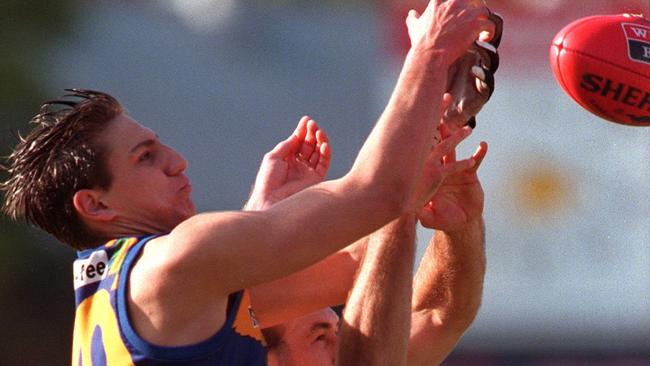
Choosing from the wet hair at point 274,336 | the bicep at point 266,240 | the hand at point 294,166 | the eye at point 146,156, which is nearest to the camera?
the bicep at point 266,240

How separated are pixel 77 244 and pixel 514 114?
8932 mm

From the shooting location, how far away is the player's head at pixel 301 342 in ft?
18.4

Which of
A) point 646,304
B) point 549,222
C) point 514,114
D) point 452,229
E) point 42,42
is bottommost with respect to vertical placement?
point 646,304

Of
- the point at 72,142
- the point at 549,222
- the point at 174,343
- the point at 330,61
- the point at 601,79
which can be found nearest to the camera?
the point at 174,343

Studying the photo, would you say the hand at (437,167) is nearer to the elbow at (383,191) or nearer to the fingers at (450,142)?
the fingers at (450,142)

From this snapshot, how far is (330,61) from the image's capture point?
14.1 meters

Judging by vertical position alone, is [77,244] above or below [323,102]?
above

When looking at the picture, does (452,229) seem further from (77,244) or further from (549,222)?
(549,222)

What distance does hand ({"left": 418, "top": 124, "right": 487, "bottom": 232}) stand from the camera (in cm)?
510

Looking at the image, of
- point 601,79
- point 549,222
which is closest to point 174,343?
point 601,79

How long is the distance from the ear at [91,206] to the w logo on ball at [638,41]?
2.03 m

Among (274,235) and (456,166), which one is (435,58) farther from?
(274,235)

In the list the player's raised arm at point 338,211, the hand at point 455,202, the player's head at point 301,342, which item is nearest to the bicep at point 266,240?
the player's raised arm at point 338,211

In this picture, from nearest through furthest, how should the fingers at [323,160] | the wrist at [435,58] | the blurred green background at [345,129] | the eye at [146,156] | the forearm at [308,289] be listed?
1. the wrist at [435,58]
2. the eye at [146,156]
3. the forearm at [308,289]
4. the fingers at [323,160]
5. the blurred green background at [345,129]
